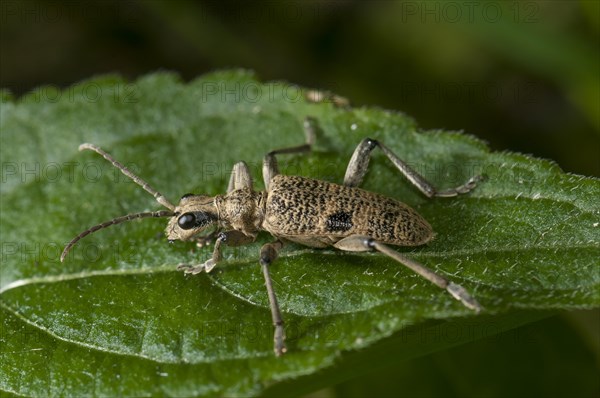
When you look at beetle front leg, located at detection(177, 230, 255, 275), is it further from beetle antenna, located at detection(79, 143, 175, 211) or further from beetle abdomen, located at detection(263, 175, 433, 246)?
beetle antenna, located at detection(79, 143, 175, 211)

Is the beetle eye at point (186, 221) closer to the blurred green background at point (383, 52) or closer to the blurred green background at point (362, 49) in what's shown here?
the blurred green background at point (362, 49)

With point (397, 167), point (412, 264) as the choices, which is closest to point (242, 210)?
point (397, 167)

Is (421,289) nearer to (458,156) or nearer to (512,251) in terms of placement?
(512,251)

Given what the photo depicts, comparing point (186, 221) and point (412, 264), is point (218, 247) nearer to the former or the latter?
point (186, 221)

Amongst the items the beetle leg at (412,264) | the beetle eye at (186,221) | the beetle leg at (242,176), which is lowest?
the beetle leg at (412,264)

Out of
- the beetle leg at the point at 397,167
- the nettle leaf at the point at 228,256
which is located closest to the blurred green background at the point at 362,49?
the nettle leaf at the point at 228,256

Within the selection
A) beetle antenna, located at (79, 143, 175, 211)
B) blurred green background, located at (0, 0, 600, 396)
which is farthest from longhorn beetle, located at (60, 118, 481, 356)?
blurred green background, located at (0, 0, 600, 396)

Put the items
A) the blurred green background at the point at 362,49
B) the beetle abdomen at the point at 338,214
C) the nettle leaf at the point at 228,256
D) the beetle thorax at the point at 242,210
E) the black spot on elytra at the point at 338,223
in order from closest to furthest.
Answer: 1. the nettle leaf at the point at 228,256
2. the beetle abdomen at the point at 338,214
3. the black spot on elytra at the point at 338,223
4. the beetle thorax at the point at 242,210
5. the blurred green background at the point at 362,49
